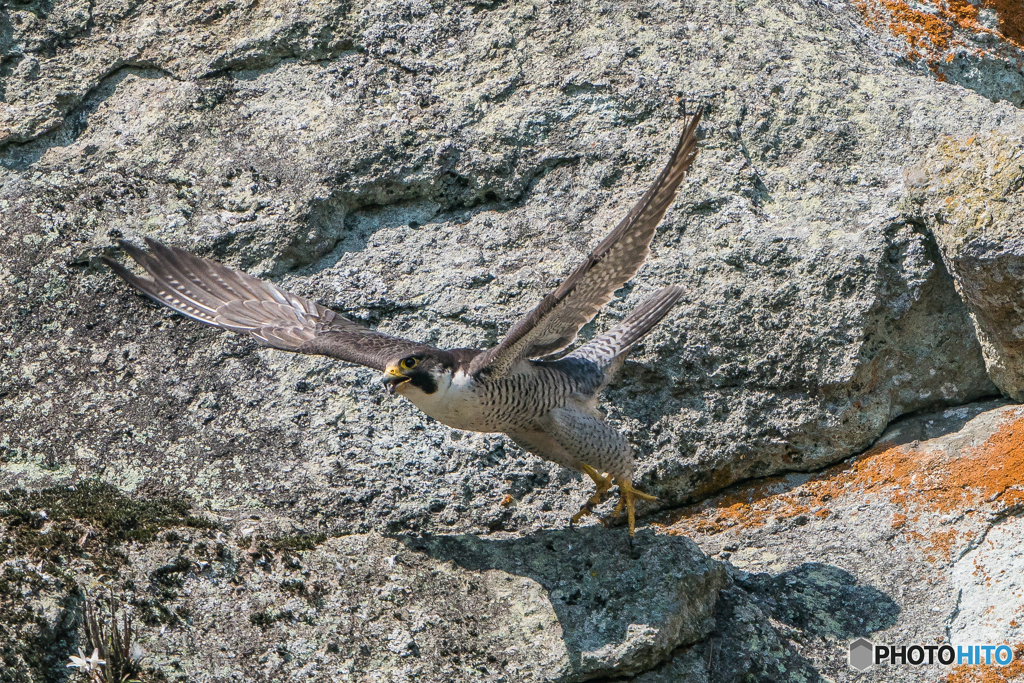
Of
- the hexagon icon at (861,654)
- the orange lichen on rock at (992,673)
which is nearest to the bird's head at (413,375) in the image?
the hexagon icon at (861,654)

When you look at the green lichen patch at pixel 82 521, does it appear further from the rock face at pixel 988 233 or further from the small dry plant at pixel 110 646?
the rock face at pixel 988 233

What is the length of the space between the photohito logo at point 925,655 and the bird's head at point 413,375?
2036 millimetres

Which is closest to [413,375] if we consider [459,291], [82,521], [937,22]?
[459,291]

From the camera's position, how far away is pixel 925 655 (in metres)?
3.69

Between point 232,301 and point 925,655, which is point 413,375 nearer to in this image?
point 232,301

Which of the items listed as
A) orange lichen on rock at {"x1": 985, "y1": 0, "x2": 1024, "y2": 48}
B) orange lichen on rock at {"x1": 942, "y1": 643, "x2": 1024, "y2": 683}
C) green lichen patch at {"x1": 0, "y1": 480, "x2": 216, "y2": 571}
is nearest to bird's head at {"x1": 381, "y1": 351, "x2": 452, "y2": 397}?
green lichen patch at {"x1": 0, "y1": 480, "x2": 216, "y2": 571}

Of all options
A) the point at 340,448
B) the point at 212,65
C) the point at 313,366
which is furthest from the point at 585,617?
the point at 212,65

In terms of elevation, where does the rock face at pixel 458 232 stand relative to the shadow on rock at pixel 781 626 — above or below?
above

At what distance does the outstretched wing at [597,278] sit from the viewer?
3773 mm

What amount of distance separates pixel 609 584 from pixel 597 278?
1322 millimetres

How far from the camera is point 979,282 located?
172 inches

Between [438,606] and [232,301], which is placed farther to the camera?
[232,301]

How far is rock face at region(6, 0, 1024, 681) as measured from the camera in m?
3.81

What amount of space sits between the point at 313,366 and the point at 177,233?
1143 mm
